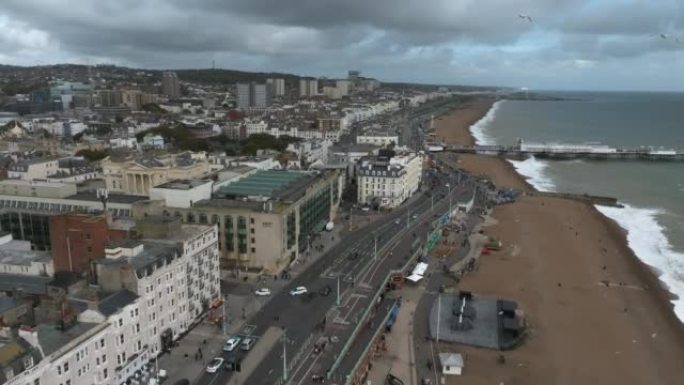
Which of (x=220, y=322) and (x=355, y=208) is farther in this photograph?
(x=355, y=208)

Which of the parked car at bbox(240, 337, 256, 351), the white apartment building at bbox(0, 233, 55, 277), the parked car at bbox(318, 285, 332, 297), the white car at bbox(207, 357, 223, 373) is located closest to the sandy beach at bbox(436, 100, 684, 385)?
the parked car at bbox(318, 285, 332, 297)

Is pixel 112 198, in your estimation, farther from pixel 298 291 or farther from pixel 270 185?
pixel 298 291

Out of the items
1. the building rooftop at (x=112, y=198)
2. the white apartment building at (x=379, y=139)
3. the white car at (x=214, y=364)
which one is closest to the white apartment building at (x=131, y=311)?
the white car at (x=214, y=364)

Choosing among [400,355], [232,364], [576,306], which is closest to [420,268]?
[576,306]

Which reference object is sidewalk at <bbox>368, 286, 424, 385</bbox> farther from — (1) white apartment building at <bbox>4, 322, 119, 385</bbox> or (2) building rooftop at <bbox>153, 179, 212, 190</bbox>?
(2) building rooftop at <bbox>153, 179, 212, 190</bbox>

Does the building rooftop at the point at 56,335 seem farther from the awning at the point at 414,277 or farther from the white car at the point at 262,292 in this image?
the awning at the point at 414,277

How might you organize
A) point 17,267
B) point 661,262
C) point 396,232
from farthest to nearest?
A: point 396,232 → point 661,262 → point 17,267

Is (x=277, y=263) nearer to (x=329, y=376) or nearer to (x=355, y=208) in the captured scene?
(x=329, y=376)

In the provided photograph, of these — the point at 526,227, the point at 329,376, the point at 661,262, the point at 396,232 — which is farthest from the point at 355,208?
the point at 329,376
